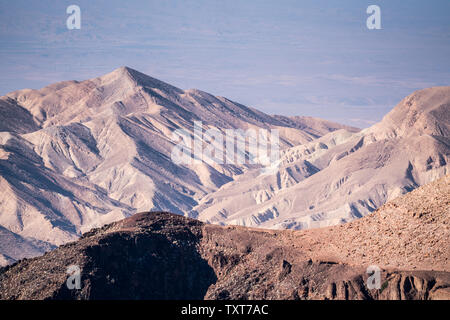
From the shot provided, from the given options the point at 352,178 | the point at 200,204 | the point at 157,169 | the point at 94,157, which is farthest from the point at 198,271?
the point at 94,157

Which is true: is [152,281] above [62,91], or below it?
below

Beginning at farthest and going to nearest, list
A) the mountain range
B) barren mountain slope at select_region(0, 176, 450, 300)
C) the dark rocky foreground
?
the mountain range, barren mountain slope at select_region(0, 176, 450, 300), the dark rocky foreground

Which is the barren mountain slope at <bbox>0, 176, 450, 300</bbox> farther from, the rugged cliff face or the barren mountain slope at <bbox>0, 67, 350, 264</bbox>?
the barren mountain slope at <bbox>0, 67, 350, 264</bbox>

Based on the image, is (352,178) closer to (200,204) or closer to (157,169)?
(200,204)

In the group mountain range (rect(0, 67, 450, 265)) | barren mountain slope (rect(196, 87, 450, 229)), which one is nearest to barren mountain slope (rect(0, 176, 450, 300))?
mountain range (rect(0, 67, 450, 265))
